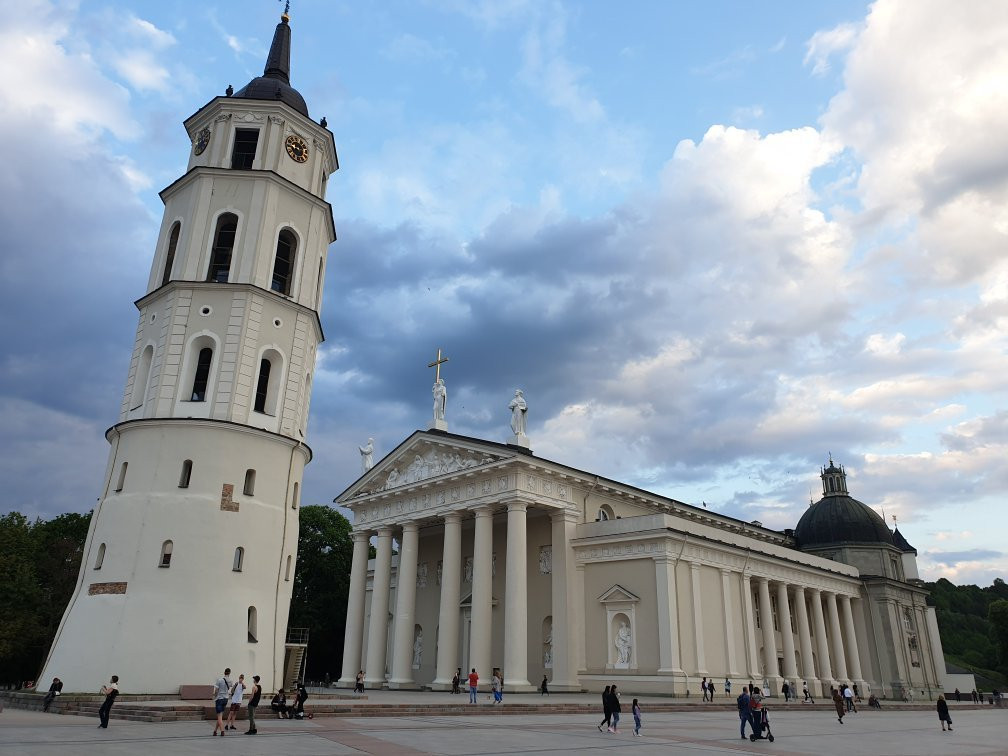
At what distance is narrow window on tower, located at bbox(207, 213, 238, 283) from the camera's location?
2586 centimetres

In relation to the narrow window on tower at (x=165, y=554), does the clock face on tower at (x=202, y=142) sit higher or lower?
higher

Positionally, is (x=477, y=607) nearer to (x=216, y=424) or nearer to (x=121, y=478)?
(x=216, y=424)

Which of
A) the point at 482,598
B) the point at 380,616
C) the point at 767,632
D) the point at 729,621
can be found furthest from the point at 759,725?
the point at 380,616

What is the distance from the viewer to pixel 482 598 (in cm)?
3556

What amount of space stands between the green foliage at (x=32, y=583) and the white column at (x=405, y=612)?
73.2 ft

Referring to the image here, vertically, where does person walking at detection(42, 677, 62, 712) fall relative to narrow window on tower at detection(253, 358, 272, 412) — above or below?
below

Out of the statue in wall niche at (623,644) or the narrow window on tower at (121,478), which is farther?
the statue in wall niche at (623,644)

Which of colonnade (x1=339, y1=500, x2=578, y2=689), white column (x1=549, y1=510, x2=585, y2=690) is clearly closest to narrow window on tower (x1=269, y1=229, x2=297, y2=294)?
colonnade (x1=339, y1=500, x2=578, y2=689)

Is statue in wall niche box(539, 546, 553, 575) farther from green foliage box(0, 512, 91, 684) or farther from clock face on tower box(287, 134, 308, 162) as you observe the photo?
green foliage box(0, 512, 91, 684)

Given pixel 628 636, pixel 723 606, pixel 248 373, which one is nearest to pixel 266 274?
pixel 248 373

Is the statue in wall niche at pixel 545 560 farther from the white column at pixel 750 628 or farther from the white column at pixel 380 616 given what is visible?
the white column at pixel 750 628

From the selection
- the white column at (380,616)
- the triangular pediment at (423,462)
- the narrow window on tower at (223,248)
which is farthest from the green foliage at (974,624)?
the narrow window on tower at (223,248)

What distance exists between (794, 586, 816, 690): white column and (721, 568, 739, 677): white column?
30.7 feet

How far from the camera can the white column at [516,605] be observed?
3312cm
